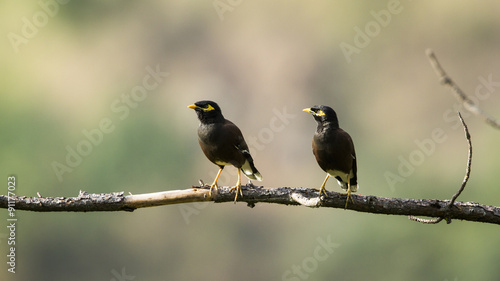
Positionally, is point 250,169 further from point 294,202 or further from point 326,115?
point 294,202

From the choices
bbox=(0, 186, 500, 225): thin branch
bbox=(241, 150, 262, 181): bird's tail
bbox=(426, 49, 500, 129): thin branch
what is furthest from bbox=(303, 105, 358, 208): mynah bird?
bbox=(426, 49, 500, 129): thin branch

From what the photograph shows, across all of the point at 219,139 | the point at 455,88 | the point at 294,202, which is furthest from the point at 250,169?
the point at 455,88

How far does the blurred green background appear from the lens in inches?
1035

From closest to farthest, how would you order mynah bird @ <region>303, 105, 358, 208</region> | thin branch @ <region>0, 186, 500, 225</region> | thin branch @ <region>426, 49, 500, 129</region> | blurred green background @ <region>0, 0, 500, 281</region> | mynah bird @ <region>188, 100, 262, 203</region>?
thin branch @ <region>426, 49, 500, 129</region>
thin branch @ <region>0, 186, 500, 225</region>
mynah bird @ <region>303, 105, 358, 208</region>
mynah bird @ <region>188, 100, 262, 203</region>
blurred green background @ <region>0, 0, 500, 281</region>

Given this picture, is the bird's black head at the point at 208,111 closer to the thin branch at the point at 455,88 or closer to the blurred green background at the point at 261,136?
the thin branch at the point at 455,88

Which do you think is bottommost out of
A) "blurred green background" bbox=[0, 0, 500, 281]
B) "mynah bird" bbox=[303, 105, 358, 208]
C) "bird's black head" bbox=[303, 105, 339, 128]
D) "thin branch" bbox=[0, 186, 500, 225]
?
"thin branch" bbox=[0, 186, 500, 225]

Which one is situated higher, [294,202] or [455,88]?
[294,202]

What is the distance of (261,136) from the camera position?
29.8 metres

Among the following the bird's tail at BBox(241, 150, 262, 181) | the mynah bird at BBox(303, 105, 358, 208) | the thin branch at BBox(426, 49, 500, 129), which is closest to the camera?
the thin branch at BBox(426, 49, 500, 129)

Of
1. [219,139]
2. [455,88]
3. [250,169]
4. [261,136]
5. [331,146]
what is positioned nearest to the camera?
[455,88]

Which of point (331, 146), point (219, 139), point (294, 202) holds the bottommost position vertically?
point (294, 202)

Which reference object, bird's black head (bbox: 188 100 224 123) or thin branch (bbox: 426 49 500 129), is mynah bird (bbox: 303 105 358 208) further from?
thin branch (bbox: 426 49 500 129)

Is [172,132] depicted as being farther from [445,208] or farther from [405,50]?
[445,208]

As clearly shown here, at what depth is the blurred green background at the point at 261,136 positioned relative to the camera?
2630cm
